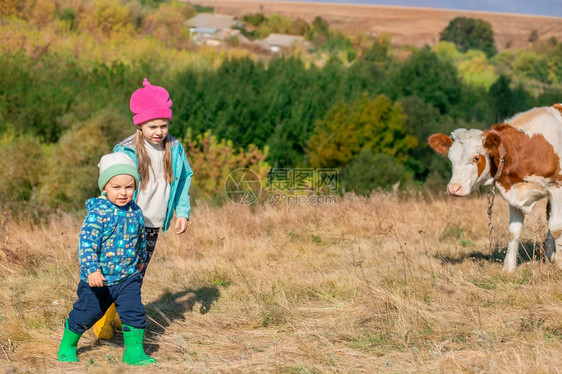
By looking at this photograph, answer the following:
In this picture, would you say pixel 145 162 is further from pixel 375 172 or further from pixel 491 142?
pixel 375 172

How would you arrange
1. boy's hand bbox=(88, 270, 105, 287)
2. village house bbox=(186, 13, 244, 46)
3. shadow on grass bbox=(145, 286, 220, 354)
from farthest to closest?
village house bbox=(186, 13, 244, 46)
shadow on grass bbox=(145, 286, 220, 354)
boy's hand bbox=(88, 270, 105, 287)

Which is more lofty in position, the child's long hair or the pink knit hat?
the pink knit hat

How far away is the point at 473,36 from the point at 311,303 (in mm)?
110272

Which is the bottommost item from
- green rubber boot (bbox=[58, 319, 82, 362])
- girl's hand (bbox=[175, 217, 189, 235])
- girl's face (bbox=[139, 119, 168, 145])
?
green rubber boot (bbox=[58, 319, 82, 362])

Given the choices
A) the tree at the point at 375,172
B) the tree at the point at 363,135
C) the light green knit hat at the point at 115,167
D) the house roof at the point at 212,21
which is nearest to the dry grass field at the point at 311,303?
the light green knit hat at the point at 115,167

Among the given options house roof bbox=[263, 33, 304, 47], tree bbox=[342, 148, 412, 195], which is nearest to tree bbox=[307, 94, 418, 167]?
tree bbox=[342, 148, 412, 195]

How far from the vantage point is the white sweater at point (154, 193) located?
4.72 metres

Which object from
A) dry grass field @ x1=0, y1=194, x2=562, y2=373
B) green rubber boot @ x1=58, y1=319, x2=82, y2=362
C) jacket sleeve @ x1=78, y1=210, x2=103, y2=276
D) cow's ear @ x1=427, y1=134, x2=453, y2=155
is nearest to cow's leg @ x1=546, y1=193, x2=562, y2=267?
dry grass field @ x1=0, y1=194, x2=562, y2=373

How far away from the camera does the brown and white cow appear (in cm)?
578

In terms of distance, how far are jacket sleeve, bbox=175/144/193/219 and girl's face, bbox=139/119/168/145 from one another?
0.93 ft

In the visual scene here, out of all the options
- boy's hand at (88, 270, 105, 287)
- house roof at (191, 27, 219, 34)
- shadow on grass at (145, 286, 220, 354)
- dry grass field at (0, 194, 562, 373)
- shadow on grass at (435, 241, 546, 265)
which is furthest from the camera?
house roof at (191, 27, 219, 34)

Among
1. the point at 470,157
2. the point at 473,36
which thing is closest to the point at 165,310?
the point at 470,157

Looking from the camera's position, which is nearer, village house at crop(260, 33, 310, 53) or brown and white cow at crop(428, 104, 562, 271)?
brown and white cow at crop(428, 104, 562, 271)

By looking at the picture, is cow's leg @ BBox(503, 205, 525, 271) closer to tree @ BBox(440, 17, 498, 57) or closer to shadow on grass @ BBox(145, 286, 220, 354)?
shadow on grass @ BBox(145, 286, 220, 354)
